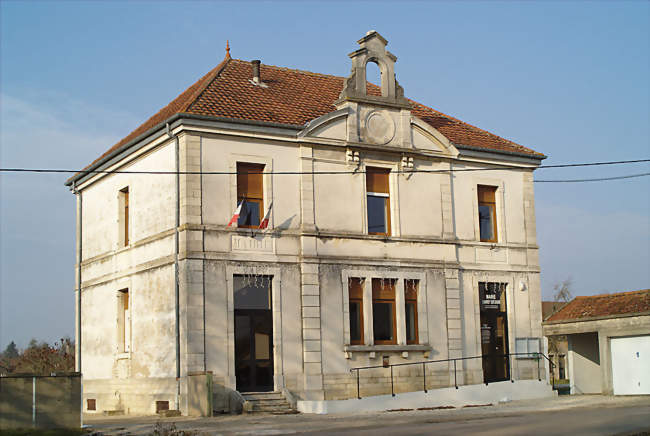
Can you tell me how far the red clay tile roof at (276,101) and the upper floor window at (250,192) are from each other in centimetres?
155

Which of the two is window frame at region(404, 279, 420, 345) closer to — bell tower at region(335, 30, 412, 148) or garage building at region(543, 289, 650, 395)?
bell tower at region(335, 30, 412, 148)

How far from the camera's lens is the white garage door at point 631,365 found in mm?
26906

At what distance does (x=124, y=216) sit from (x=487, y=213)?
12741 millimetres

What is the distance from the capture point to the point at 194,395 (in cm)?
2333

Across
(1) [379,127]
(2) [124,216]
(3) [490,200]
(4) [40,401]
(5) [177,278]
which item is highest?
(1) [379,127]

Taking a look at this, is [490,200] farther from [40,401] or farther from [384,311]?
[40,401]

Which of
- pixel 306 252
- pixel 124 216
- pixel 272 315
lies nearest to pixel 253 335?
pixel 272 315

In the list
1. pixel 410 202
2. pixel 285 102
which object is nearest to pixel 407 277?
pixel 410 202

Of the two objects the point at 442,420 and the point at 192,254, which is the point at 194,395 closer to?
the point at 192,254

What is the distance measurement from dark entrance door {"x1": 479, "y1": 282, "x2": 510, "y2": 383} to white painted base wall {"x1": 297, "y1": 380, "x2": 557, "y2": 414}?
97cm

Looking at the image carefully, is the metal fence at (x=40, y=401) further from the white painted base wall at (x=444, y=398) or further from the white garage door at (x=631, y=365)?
the white garage door at (x=631, y=365)

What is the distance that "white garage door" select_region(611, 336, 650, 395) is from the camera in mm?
26906

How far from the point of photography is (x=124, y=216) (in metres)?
29.1

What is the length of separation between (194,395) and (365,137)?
393 inches
